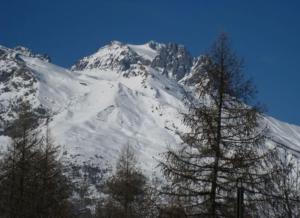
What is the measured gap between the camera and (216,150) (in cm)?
1889

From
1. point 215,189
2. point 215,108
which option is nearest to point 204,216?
point 215,189

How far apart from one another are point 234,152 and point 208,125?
115 centimetres

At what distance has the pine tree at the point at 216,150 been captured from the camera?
1850 centimetres

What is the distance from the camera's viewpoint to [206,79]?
20.2 metres

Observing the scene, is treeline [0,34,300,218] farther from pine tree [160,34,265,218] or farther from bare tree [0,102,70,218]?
bare tree [0,102,70,218]

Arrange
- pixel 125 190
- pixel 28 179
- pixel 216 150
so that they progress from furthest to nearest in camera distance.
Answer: pixel 125 190
pixel 28 179
pixel 216 150

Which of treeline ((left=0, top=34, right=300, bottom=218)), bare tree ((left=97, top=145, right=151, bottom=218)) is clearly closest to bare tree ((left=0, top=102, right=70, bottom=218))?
bare tree ((left=97, top=145, right=151, bottom=218))

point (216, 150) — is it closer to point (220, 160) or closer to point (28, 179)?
point (220, 160)

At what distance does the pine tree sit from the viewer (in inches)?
728

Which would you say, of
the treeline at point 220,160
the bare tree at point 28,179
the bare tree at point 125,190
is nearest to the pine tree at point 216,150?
the treeline at point 220,160

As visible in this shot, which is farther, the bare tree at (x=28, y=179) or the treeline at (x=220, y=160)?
the bare tree at (x=28, y=179)

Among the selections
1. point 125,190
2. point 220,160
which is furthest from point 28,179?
point 220,160

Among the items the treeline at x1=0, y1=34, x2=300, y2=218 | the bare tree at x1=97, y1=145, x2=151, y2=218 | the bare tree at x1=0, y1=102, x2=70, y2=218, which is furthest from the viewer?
the bare tree at x1=97, y1=145, x2=151, y2=218

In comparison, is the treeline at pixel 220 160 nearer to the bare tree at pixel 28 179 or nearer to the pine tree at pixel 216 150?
the pine tree at pixel 216 150
